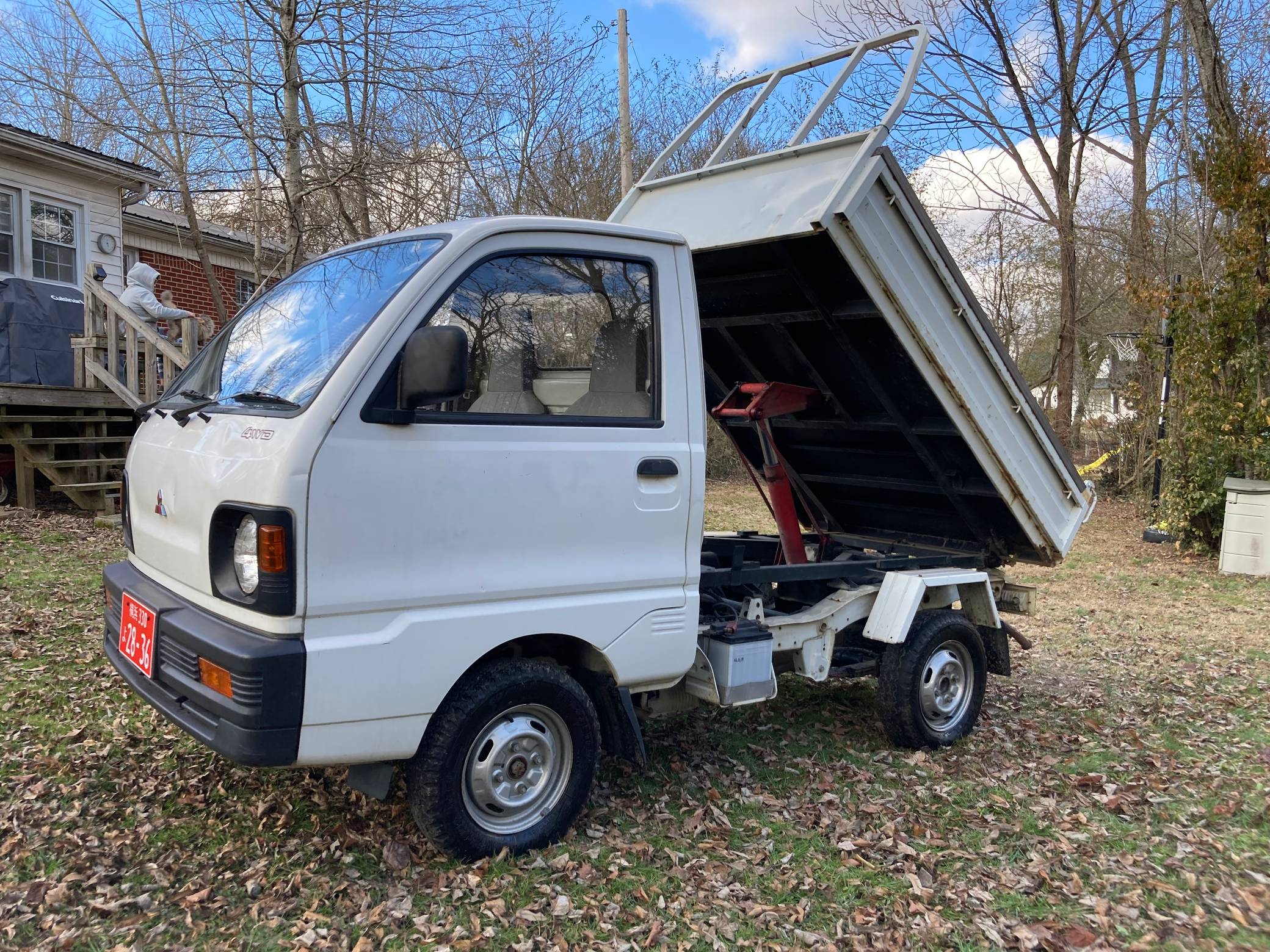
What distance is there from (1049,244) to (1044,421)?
15.8 m

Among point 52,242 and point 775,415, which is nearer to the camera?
point 775,415

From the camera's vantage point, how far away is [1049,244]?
18719 mm

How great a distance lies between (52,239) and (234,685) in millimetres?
11952

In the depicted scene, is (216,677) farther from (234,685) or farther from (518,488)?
(518,488)

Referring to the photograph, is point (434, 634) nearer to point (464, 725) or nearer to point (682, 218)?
point (464, 725)

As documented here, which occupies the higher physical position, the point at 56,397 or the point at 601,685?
the point at 56,397

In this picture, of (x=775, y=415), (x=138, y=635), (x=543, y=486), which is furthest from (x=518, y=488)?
(x=775, y=415)

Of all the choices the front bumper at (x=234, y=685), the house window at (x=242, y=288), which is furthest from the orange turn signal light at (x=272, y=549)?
the house window at (x=242, y=288)

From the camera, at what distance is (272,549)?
2.81m

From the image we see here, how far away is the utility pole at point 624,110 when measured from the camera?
636 inches

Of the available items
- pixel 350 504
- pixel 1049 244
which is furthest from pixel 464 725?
pixel 1049 244

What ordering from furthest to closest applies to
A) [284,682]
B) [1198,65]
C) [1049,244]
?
[1049,244] → [1198,65] → [284,682]

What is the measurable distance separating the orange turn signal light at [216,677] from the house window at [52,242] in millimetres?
11337

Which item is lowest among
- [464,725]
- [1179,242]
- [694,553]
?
[464,725]
